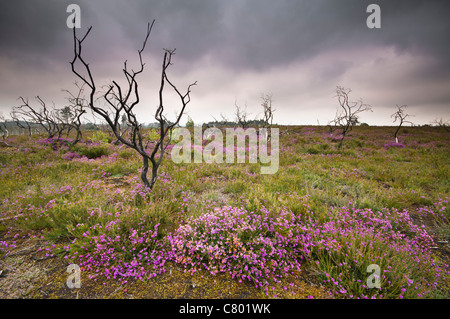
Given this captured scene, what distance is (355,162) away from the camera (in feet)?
32.0

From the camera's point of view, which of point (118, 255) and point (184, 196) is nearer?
point (118, 255)

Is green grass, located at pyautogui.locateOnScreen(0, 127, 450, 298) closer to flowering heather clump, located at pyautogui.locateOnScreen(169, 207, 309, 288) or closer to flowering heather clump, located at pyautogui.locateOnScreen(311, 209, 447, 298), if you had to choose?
flowering heather clump, located at pyautogui.locateOnScreen(311, 209, 447, 298)

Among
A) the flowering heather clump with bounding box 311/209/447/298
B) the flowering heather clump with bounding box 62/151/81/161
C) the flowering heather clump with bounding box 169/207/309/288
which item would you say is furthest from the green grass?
the flowering heather clump with bounding box 169/207/309/288

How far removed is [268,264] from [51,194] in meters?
5.57

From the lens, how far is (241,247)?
272 cm

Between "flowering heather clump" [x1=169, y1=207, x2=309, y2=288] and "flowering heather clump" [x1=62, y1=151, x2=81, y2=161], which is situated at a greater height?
"flowering heather clump" [x1=62, y1=151, x2=81, y2=161]

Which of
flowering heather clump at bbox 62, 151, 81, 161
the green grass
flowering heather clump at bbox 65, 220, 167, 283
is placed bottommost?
flowering heather clump at bbox 65, 220, 167, 283

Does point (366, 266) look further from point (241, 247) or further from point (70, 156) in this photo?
point (70, 156)

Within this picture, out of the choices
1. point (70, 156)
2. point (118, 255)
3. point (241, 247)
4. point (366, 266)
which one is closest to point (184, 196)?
point (118, 255)

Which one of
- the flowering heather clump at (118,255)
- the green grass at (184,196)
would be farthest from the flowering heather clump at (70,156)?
the flowering heather clump at (118,255)

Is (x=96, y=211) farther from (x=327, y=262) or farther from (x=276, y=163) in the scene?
(x=276, y=163)

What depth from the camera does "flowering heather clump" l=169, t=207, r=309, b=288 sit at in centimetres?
247

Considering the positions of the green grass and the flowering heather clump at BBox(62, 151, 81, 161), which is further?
the flowering heather clump at BBox(62, 151, 81, 161)
